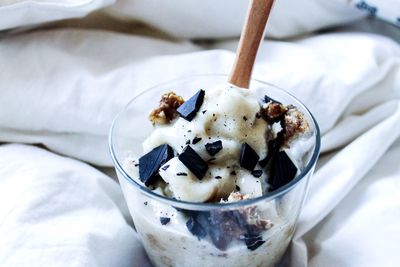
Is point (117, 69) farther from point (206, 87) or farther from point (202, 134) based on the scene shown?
point (202, 134)

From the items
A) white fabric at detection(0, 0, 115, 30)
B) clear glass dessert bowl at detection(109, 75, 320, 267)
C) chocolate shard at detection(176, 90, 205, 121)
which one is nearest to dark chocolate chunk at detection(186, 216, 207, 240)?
clear glass dessert bowl at detection(109, 75, 320, 267)

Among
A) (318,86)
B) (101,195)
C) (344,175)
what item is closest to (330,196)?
(344,175)

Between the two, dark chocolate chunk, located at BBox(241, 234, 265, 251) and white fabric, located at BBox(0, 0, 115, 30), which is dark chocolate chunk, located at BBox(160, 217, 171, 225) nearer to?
dark chocolate chunk, located at BBox(241, 234, 265, 251)

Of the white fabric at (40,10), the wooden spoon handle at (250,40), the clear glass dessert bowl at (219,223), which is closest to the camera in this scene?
the clear glass dessert bowl at (219,223)

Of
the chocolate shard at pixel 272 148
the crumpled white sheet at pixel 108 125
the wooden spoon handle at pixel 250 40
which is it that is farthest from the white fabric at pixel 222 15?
the chocolate shard at pixel 272 148

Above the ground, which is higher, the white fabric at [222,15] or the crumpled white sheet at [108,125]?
the white fabric at [222,15]

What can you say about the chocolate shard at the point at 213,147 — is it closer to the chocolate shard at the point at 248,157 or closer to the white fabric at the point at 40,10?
the chocolate shard at the point at 248,157

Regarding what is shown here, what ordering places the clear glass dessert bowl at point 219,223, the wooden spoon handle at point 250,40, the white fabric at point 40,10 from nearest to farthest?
the clear glass dessert bowl at point 219,223, the wooden spoon handle at point 250,40, the white fabric at point 40,10

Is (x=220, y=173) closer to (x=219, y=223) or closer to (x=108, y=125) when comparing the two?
(x=219, y=223)
